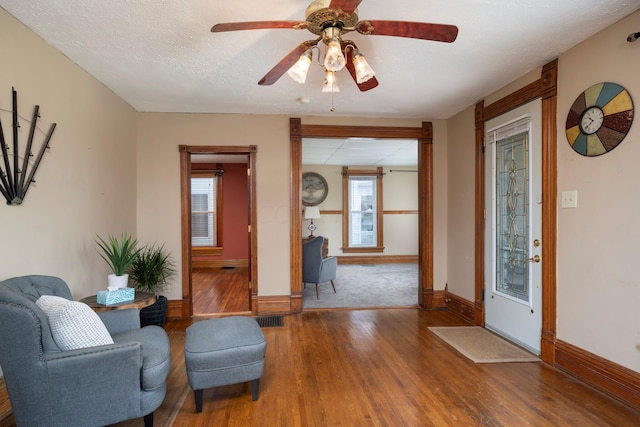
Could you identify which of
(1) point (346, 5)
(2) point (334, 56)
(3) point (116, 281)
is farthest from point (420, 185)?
(3) point (116, 281)

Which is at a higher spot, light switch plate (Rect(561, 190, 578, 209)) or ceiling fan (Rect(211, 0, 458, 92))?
ceiling fan (Rect(211, 0, 458, 92))

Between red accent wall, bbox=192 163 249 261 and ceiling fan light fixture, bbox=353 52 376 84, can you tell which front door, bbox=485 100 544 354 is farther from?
red accent wall, bbox=192 163 249 261

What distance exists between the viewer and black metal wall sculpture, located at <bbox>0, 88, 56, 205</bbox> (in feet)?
6.30

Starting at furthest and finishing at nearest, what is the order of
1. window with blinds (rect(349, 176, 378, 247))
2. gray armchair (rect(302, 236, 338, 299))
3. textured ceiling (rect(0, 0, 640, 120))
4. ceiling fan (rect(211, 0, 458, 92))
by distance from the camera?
1. window with blinds (rect(349, 176, 378, 247))
2. gray armchair (rect(302, 236, 338, 299))
3. textured ceiling (rect(0, 0, 640, 120))
4. ceiling fan (rect(211, 0, 458, 92))

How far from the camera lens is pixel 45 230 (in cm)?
226

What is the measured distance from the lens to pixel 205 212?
285 inches

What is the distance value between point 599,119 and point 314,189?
595 centimetres

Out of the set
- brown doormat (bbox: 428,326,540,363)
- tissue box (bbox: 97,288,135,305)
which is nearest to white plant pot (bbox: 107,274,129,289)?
tissue box (bbox: 97,288,135,305)

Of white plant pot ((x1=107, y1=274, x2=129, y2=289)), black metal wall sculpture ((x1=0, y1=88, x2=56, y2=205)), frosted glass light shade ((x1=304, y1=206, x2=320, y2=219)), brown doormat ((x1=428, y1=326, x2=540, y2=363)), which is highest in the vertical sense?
black metal wall sculpture ((x1=0, y1=88, x2=56, y2=205))

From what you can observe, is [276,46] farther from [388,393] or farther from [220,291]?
[220,291]

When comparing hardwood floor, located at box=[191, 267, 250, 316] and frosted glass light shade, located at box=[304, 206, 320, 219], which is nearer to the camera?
hardwood floor, located at box=[191, 267, 250, 316]

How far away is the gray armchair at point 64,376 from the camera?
1.46m

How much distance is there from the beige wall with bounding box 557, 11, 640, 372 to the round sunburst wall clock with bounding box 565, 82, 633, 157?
0.04 m

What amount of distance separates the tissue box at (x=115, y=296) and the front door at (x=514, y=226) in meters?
3.35
